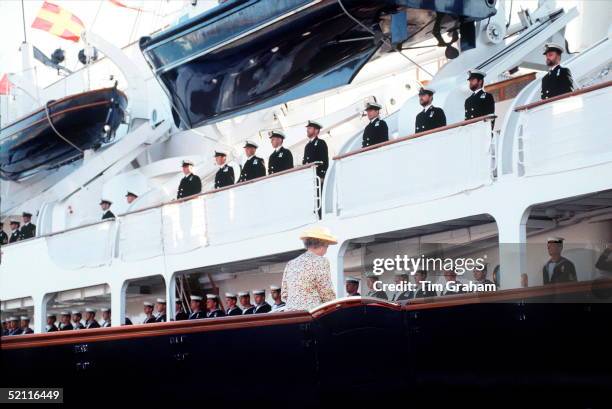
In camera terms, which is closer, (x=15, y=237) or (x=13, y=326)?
(x=13, y=326)

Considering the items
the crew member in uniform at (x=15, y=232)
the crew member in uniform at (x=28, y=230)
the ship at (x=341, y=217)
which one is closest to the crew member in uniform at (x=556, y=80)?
the ship at (x=341, y=217)

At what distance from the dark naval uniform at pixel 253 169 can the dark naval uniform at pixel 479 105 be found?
114 inches

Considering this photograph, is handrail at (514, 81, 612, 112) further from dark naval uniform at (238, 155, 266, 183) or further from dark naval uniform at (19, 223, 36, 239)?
dark naval uniform at (19, 223, 36, 239)

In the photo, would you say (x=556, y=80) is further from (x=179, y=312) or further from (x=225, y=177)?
(x=179, y=312)

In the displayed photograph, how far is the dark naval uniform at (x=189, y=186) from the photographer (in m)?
13.0

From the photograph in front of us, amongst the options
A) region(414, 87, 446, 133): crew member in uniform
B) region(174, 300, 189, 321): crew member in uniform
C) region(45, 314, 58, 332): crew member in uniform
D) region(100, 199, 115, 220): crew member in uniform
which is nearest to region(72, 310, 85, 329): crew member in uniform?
region(45, 314, 58, 332): crew member in uniform

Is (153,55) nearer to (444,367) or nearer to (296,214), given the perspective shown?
(296,214)

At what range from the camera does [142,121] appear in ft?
55.1

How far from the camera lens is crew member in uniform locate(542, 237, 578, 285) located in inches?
290

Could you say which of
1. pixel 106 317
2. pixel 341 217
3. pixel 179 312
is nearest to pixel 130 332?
pixel 341 217

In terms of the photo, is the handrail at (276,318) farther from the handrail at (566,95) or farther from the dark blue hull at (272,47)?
the dark blue hull at (272,47)

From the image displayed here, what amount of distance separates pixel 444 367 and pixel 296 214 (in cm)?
416

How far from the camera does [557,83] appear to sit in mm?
9094

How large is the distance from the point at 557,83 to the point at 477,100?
867 millimetres
